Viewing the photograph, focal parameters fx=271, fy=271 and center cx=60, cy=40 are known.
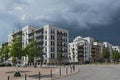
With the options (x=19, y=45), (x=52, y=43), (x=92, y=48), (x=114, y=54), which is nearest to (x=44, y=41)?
(x=52, y=43)

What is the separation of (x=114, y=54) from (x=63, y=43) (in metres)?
28.1

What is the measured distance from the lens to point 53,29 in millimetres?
131875

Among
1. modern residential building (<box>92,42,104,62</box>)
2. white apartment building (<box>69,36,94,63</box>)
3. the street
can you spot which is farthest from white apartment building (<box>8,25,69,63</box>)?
the street

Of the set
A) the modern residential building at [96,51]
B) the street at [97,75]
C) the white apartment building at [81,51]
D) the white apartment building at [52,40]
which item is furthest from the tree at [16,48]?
the modern residential building at [96,51]

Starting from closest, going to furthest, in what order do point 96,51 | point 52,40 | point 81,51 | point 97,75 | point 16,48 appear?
1. point 97,75
2. point 16,48
3. point 52,40
4. point 81,51
5. point 96,51

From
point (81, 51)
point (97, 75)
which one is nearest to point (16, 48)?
point (97, 75)

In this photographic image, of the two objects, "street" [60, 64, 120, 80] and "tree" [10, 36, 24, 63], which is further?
"tree" [10, 36, 24, 63]

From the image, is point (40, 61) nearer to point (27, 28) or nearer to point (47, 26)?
point (47, 26)

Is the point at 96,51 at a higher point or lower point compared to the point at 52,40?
lower

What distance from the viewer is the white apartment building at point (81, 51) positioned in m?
165

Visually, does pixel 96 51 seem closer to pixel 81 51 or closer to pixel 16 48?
pixel 81 51

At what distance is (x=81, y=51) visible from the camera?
168m

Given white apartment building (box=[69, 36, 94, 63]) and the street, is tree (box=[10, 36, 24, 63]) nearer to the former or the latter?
the street

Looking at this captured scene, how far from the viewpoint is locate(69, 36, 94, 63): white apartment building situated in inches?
6496
